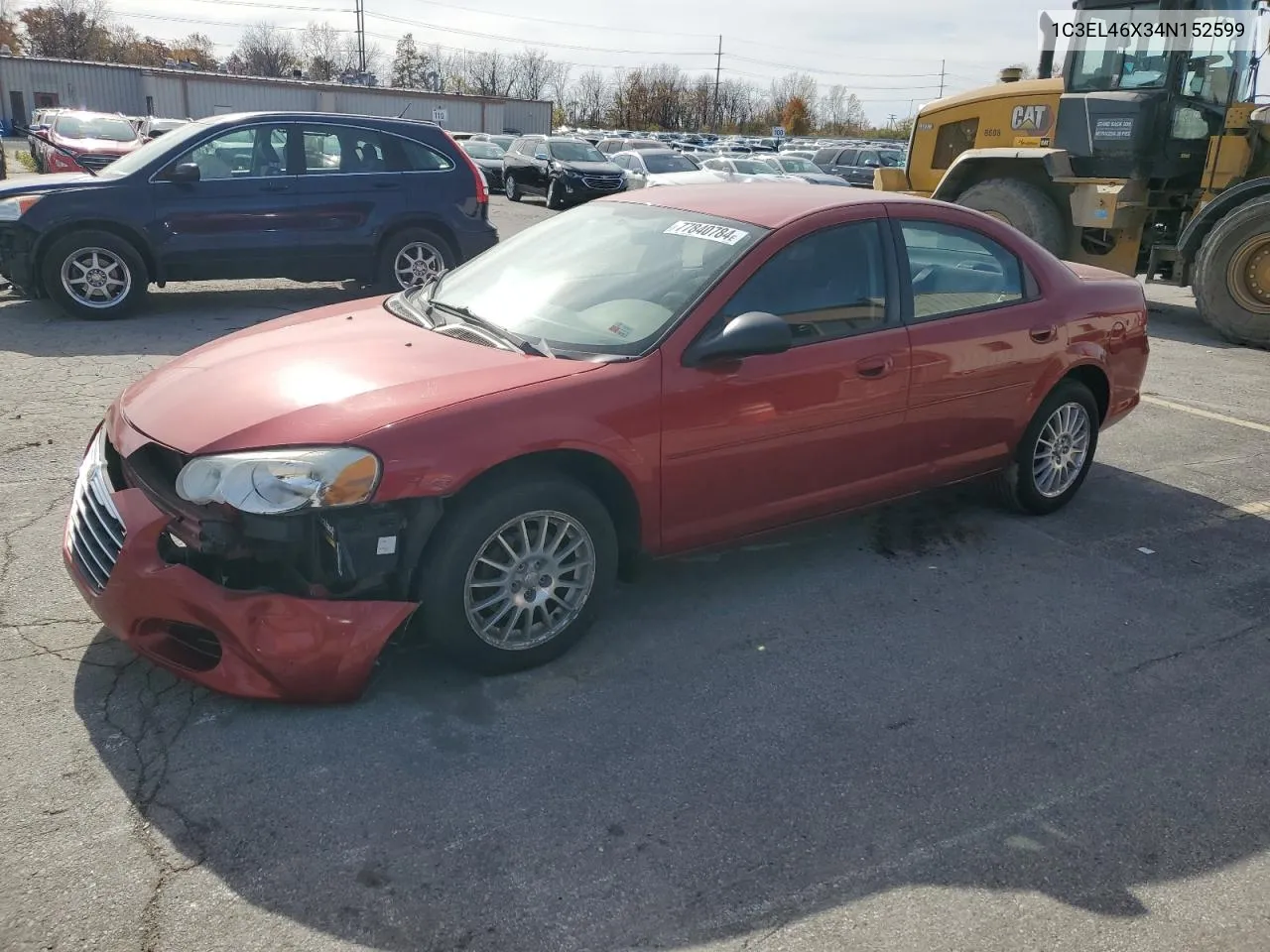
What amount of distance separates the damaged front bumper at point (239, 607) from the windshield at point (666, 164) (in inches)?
836

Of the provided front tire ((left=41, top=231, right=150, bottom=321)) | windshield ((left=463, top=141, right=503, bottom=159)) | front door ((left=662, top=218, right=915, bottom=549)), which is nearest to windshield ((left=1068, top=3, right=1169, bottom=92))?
front door ((left=662, top=218, right=915, bottom=549))

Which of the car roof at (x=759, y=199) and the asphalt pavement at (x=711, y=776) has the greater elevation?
the car roof at (x=759, y=199)

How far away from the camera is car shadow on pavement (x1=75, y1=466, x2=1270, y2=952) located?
2.62m

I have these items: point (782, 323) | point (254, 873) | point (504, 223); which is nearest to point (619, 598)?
point (782, 323)

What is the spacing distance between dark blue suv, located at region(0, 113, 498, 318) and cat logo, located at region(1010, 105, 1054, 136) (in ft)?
21.5

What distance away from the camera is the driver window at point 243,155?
9.04m

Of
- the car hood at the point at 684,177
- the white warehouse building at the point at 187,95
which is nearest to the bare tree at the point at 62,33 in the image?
the white warehouse building at the point at 187,95

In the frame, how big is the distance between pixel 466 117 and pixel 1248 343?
155 feet

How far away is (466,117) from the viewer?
52.0 metres

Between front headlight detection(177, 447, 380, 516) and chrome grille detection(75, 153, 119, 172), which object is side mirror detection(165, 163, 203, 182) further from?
chrome grille detection(75, 153, 119, 172)

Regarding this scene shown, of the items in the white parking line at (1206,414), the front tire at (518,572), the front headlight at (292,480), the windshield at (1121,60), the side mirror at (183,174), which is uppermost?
the windshield at (1121,60)

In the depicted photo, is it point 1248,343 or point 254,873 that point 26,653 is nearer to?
point 254,873

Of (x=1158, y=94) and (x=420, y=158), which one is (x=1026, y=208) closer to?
(x=1158, y=94)

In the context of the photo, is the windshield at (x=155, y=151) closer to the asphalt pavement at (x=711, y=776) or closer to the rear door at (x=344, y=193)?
the rear door at (x=344, y=193)
